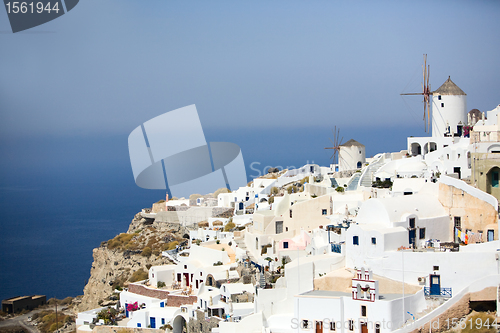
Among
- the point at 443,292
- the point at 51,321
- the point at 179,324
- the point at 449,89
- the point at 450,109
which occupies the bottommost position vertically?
the point at 51,321

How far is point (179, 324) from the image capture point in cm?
2145

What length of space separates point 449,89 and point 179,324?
58.5 ft

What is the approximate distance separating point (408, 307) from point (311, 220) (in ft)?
31.2

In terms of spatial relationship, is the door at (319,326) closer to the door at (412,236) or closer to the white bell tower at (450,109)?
the door at (412,236)

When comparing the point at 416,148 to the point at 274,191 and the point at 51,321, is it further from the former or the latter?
the point at 51,321

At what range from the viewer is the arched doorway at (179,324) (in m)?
21.3

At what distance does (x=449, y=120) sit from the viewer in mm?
29219

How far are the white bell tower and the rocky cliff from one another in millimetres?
15349

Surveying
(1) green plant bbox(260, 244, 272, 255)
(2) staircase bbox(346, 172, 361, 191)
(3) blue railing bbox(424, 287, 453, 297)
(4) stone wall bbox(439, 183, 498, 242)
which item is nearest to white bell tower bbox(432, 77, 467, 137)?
(2) staircase bbox(346, 172, 361, 191)

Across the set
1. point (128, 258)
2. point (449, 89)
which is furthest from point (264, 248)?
point (449, 89)

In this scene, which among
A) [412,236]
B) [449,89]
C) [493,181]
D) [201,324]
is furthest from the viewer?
[449,89]

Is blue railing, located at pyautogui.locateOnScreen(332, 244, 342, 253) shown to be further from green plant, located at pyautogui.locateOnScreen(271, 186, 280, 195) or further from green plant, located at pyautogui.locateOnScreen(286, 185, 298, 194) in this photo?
green plant, located at pyautogui.locateOnScreen(271, 186, 280, 195)

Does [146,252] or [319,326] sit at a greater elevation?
[146,252]

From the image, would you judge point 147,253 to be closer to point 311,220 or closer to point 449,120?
point 311,220
